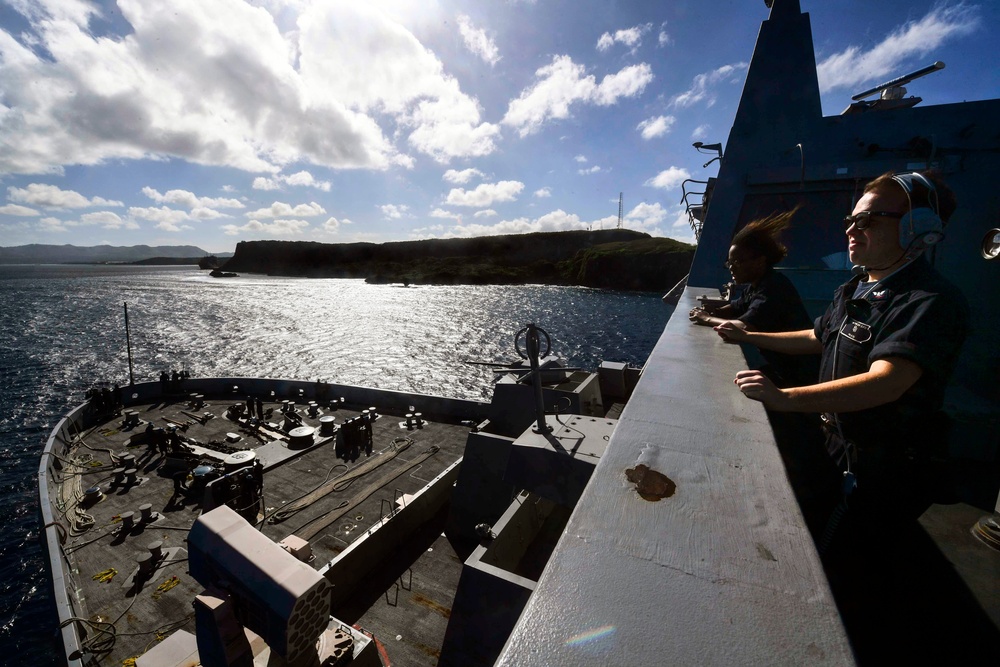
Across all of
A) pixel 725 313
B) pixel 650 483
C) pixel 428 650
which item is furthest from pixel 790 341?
pixel 428 650

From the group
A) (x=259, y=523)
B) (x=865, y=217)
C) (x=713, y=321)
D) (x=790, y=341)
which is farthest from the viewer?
(x=259, y=523)

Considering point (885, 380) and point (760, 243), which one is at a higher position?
point (760, 243)

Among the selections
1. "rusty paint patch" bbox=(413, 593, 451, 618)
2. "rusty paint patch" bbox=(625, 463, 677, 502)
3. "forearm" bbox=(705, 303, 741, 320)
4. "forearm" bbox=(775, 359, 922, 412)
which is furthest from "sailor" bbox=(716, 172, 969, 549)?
"rusty paint patch" bbox=(413, 593, 451, 618)

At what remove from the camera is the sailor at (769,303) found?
375 cm

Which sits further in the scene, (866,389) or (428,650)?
(428,650)

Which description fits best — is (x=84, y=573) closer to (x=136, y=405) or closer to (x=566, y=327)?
(x=136, y=405)

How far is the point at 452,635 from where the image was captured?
18.7 feet

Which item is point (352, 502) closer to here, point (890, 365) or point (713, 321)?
point (713, 321)

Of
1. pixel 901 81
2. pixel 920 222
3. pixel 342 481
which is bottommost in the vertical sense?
pixel 342 481

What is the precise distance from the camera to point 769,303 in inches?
158

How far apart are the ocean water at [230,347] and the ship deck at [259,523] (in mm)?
4310

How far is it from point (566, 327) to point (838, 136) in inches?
2192

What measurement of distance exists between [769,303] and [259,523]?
1264 centimetres

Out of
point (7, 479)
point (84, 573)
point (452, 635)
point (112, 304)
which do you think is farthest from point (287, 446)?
point (112, 304)
